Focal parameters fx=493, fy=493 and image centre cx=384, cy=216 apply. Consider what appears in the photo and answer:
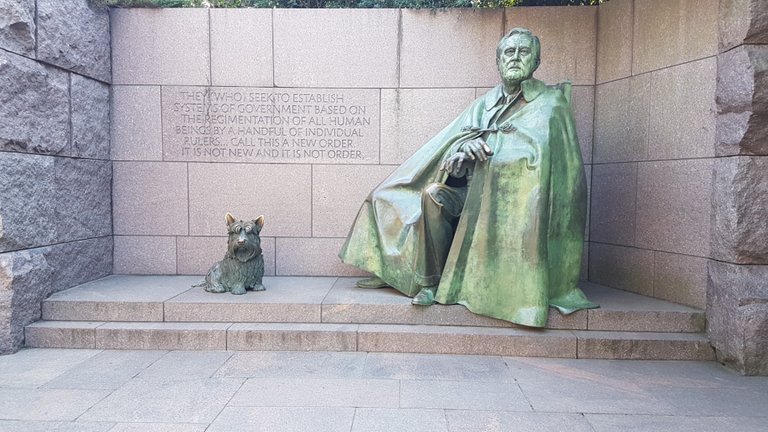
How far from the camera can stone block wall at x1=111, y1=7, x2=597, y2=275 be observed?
242 inches

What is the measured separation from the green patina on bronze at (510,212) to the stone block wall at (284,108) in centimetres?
149

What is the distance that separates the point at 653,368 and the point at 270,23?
18.4ft

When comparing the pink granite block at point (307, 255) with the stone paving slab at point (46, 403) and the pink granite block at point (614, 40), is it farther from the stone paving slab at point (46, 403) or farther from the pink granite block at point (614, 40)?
the pink granite block at point (614, 40)

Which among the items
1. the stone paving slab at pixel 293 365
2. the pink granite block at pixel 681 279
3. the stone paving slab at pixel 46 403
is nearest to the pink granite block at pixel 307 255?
the stone paving slab at pixel 293 365

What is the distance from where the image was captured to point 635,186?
5.40 metres

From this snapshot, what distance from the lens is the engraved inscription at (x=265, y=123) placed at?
6.22 metres

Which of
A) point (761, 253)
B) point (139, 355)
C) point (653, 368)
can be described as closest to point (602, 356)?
point (653, 368)

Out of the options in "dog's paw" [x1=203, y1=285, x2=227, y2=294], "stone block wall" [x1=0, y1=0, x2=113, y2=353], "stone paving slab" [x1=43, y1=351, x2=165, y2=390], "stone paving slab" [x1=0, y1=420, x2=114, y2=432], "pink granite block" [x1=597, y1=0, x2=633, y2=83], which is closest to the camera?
"stone paving slab" [x1=0, y1=420, x2=114, y2=432]

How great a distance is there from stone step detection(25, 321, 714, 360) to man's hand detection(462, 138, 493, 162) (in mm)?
1579

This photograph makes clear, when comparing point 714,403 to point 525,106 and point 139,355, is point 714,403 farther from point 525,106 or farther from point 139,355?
point 139,355

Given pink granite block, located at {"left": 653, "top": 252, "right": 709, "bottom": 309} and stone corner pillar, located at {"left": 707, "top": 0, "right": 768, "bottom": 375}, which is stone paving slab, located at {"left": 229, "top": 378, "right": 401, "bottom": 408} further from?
pink granite block, located at {"left": 653, "top": 252, "right": 709, "bottom": 309}

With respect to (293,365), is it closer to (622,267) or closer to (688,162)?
(622,267)

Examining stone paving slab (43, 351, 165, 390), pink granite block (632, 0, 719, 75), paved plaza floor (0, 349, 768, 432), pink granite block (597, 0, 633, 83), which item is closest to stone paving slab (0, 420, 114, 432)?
paved plaza floor (0, 349, 768, 432)

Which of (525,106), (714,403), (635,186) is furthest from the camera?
(635,186)
